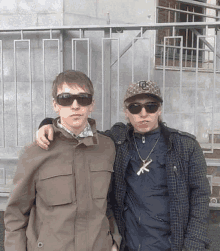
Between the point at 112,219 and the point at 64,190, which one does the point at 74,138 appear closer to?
the point at 64,190

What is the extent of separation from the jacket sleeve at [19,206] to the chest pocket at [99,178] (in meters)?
0.36

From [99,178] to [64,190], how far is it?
22 centimetres

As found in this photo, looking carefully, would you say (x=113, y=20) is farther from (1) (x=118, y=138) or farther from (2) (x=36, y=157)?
(2) (x=36, y=157)

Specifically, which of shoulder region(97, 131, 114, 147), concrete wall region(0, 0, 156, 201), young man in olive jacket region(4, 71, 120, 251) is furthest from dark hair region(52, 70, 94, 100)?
concrete wall region(0, 0, 156, 201)

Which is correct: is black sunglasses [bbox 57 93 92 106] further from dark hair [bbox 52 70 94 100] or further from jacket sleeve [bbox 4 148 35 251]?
jacket sleeve [bbox 4 148 35 251]

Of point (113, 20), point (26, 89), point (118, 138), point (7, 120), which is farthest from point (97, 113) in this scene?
point (118, 138)

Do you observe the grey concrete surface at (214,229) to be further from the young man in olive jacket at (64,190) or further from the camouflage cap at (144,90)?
the camouflage cap at (144,90)

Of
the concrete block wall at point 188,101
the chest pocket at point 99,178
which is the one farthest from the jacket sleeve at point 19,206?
the concrete block wall at point 188,101

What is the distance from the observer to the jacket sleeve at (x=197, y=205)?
5.05 feet

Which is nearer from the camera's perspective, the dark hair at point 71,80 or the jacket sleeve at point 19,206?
the jacket sleeve at point 19,206

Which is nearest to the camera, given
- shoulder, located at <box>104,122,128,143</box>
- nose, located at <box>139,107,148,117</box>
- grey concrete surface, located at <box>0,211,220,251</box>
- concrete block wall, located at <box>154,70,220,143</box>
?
nose, located at <box>139,107,148,117</box>

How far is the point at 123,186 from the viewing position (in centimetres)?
167

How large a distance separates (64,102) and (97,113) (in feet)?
8.52

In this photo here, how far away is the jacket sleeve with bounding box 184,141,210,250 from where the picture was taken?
1.54 m
